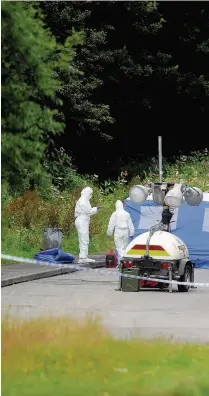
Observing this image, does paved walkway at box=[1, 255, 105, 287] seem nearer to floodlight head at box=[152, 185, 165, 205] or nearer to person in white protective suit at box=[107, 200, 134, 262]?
person in white protective suit at box=[107, 200, 134, 262]

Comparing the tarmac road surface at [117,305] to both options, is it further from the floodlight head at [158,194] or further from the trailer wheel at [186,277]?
the floodlight head at [158,194]

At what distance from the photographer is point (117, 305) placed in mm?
19266

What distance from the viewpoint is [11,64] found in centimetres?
953

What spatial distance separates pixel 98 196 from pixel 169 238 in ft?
52.1

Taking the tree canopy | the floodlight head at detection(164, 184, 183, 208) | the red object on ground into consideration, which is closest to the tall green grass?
the red object on ground

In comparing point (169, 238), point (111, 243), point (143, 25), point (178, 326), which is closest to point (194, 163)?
point (143, 25)

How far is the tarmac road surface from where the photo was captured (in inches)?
611

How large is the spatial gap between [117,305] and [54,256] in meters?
9.46

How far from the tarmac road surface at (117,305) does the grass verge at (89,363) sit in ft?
6.24

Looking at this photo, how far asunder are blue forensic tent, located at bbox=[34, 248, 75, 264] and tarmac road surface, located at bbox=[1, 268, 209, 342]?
2637 millimetres

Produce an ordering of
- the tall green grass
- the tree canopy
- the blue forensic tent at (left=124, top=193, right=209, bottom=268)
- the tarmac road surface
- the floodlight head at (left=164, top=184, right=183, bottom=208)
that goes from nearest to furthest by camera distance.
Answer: the tarmac road surface
the floodlight head at (left=164, top=184, right=183, bottom=208)
the blue forensic tent at (left=124, top=193, right=209, bottom=268)
the tall green grass
the tree canopy

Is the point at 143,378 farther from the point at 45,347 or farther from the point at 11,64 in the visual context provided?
the point at 11,64

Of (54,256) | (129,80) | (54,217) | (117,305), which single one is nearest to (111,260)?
(54,256)

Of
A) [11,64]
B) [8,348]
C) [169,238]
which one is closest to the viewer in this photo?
[11,64]
